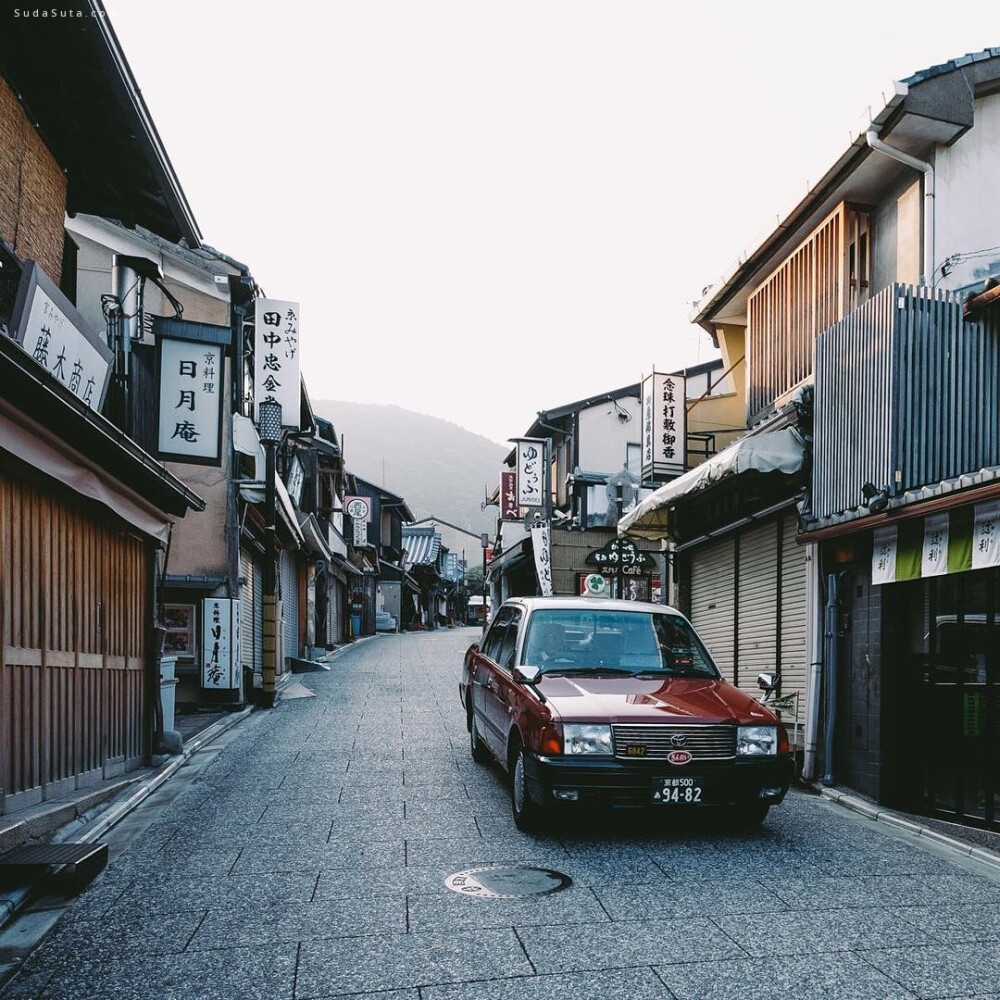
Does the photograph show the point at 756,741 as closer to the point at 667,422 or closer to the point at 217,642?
the point at 667,422

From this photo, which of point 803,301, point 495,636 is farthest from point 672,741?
point 803,301

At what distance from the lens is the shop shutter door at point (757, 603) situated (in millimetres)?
11414

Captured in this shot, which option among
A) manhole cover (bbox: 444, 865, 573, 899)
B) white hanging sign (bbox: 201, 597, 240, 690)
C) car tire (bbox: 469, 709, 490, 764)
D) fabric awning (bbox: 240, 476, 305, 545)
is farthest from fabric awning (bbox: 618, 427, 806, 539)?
fabric awning (bbox: 240, 476, 305, 545)

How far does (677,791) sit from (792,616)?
5.08m

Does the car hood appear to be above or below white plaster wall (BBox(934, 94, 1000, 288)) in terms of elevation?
below

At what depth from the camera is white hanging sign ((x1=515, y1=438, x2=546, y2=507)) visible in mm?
27594

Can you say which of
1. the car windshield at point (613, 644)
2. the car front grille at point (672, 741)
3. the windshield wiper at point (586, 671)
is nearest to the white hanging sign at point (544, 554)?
the car windshield at point (613, 644)

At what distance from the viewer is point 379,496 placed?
52.6m

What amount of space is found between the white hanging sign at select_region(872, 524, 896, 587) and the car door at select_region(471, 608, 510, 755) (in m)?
3.61

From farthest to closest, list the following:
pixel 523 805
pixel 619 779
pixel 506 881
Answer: pixel 523 805 → pixel 619 779 → pixel 506 881

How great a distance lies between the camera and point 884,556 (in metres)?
8.14

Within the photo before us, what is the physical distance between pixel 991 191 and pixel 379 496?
45.3 m

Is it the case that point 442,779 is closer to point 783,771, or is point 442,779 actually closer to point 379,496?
point 783,771

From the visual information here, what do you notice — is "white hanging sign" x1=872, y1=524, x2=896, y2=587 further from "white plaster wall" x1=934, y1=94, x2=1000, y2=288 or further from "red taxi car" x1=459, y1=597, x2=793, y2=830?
"white plaster wall" x1=934, y1=94, x2=1000, y2=288
